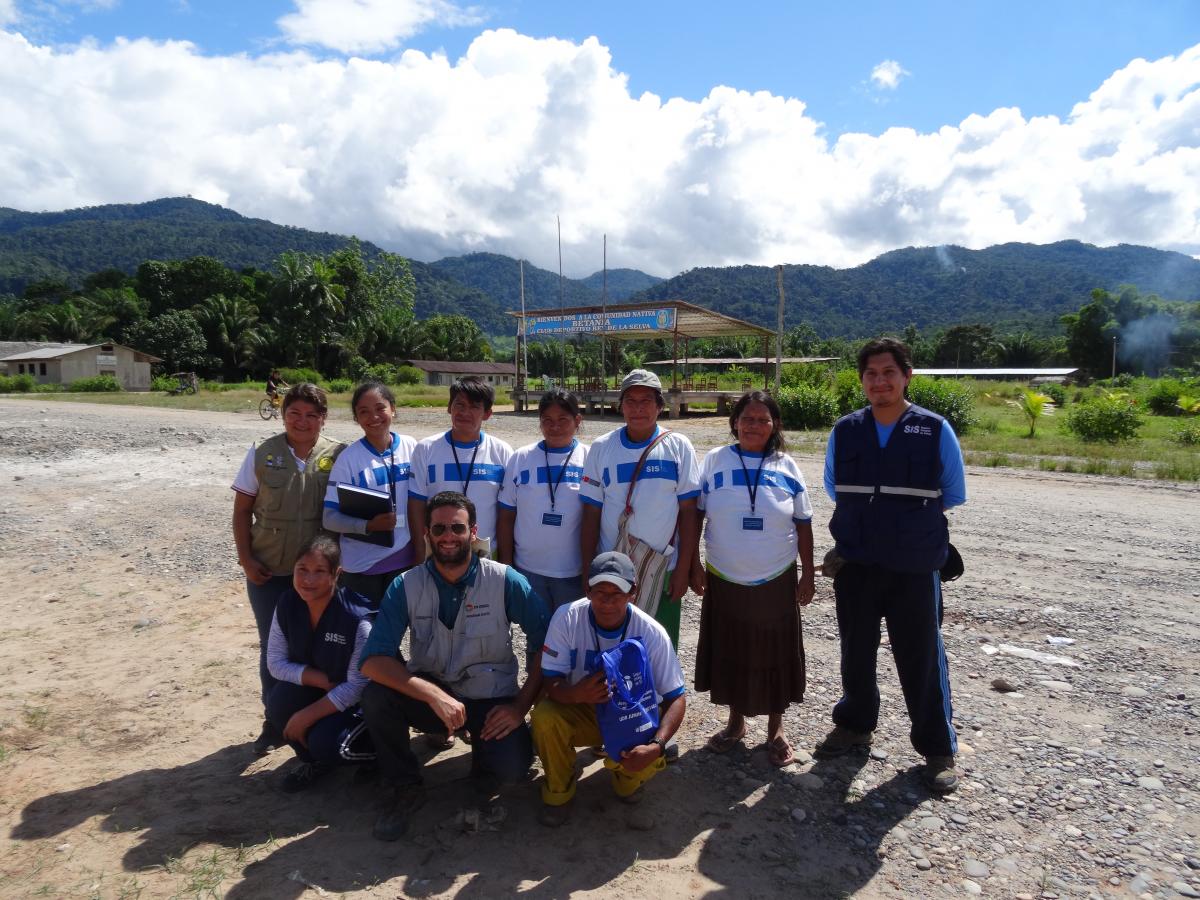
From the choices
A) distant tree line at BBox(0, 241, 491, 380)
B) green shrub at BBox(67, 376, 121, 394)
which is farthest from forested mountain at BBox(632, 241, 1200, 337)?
green shrub at BBox(67, 376, 121, 394)

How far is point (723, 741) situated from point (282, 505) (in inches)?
96.4

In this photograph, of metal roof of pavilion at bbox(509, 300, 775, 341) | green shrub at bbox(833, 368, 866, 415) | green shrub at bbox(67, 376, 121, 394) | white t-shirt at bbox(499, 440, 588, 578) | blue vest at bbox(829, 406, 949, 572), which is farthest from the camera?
green shrub at bbox(67, 376, 121, 394)

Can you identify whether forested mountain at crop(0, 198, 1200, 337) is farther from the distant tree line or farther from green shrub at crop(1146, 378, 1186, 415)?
green shrub at crop(1146, 378, 1186, 415)

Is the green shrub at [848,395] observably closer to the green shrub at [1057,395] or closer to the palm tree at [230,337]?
the green shrub at [1057,395]

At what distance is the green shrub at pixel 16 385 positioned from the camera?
38.7 metres

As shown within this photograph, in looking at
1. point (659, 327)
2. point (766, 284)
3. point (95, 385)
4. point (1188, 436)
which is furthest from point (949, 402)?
point (766, 284)

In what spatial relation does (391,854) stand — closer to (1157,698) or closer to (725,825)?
(725,825)

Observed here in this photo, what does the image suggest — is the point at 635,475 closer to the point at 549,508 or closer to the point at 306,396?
the point at 549,508

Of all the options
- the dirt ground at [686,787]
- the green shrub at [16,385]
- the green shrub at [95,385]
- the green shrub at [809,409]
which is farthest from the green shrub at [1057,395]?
the green shrub at [16,385]

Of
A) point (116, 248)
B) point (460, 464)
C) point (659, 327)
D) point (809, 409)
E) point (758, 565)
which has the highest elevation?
point (116, 248)

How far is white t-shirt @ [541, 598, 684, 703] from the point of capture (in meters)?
3.02

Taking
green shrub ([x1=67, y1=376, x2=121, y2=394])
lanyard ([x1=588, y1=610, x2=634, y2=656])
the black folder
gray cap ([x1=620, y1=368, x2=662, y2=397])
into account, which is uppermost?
green shrub ([x1=67, y1=376, x2=121, y2=394])

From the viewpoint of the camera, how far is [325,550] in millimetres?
3279

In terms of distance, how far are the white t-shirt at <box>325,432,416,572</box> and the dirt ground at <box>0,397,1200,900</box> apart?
105cm
